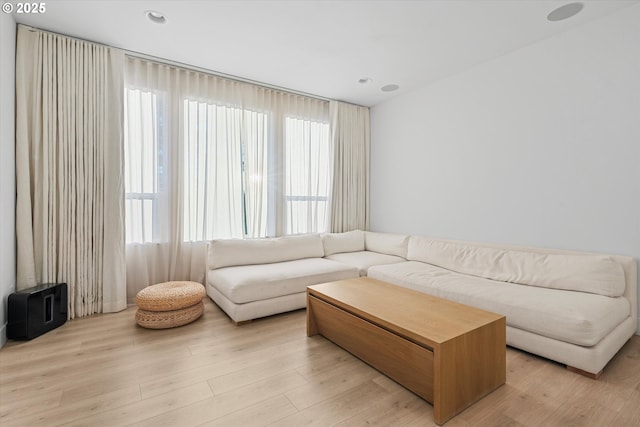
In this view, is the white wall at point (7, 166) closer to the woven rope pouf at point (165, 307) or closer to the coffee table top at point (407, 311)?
the woven rope pouf at point (165, 307)

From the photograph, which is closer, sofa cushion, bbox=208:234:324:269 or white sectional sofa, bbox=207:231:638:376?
white sectional sofa, bbox=207:231:638:376

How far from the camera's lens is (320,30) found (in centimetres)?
270

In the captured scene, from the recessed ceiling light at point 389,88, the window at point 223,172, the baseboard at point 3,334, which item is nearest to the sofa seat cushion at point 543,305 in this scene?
the window at point 223,172

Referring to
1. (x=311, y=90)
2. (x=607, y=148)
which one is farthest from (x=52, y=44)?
(x=607, y=148)

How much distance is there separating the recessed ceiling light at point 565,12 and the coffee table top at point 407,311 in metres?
2.51

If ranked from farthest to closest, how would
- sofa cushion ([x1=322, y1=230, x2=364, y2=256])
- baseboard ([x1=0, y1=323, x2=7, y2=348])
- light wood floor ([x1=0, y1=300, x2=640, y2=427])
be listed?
sofa cushion ([x1=322, y1=230, x2=364, y2=256])
baseboard ([x1=0, y1=323, x2=7, y2=348])
light wood floor ([x1=0, y1=300, x2=640, y2=427])

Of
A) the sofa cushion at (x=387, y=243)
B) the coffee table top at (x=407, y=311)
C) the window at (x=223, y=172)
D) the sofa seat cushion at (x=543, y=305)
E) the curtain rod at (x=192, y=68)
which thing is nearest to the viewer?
the coffee table top at (x=407, y=311)

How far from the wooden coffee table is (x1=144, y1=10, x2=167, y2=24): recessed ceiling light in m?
2.77

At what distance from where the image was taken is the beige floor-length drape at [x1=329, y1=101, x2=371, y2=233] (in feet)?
15.2

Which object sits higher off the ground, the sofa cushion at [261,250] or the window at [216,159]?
the window at [216,159]

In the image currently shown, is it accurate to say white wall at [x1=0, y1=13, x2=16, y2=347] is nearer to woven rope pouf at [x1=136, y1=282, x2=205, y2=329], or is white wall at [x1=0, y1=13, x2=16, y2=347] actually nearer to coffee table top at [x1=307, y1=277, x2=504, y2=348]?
woven rope pouf at [x1=136, y1=282, x2=205, y2=329]

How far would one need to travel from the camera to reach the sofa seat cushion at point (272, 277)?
2.74m

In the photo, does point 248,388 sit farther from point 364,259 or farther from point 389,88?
point 389,88

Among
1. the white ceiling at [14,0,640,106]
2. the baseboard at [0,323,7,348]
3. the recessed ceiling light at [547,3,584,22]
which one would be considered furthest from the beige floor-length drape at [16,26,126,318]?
the recessed ceiling light at [547,3,584,22]
